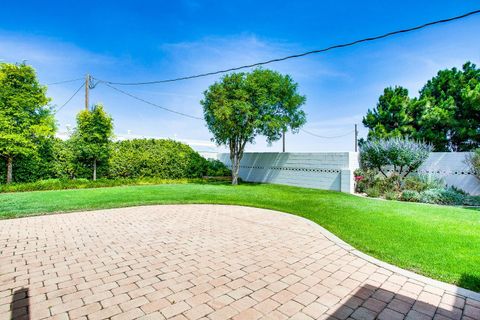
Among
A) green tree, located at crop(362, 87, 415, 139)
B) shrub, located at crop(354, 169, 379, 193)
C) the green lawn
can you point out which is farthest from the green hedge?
green tree, located at crop(362, 87, 415, 139)

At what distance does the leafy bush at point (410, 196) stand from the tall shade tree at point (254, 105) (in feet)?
22.3

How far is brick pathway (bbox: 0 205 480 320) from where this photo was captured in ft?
8.36

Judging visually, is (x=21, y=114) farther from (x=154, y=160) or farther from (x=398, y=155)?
(x=398, y=155)

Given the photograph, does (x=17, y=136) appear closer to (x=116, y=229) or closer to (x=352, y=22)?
(x=116, y=229)

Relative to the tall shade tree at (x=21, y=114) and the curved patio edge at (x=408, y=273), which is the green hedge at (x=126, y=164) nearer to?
the tall shade tree at (x=21, y=114)

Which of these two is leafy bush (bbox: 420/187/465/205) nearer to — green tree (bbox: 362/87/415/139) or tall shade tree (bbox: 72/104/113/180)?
green tree (bbox: 362/87/415/139)

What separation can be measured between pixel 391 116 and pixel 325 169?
31.2 ft

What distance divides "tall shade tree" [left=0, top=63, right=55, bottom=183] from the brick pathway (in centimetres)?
749

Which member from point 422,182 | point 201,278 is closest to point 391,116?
point 422,182

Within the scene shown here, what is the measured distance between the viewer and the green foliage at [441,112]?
16641mm

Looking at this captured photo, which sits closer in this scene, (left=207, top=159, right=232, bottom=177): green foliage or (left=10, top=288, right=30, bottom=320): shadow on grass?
(left=10, top=288, right=30, bottom=320): shadow on grass

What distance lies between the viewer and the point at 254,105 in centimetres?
1441

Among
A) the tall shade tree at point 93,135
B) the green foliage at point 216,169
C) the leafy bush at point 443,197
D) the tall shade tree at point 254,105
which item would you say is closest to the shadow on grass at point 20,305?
the leafy bush at point 443,197

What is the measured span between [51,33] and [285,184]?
44.6 feet
